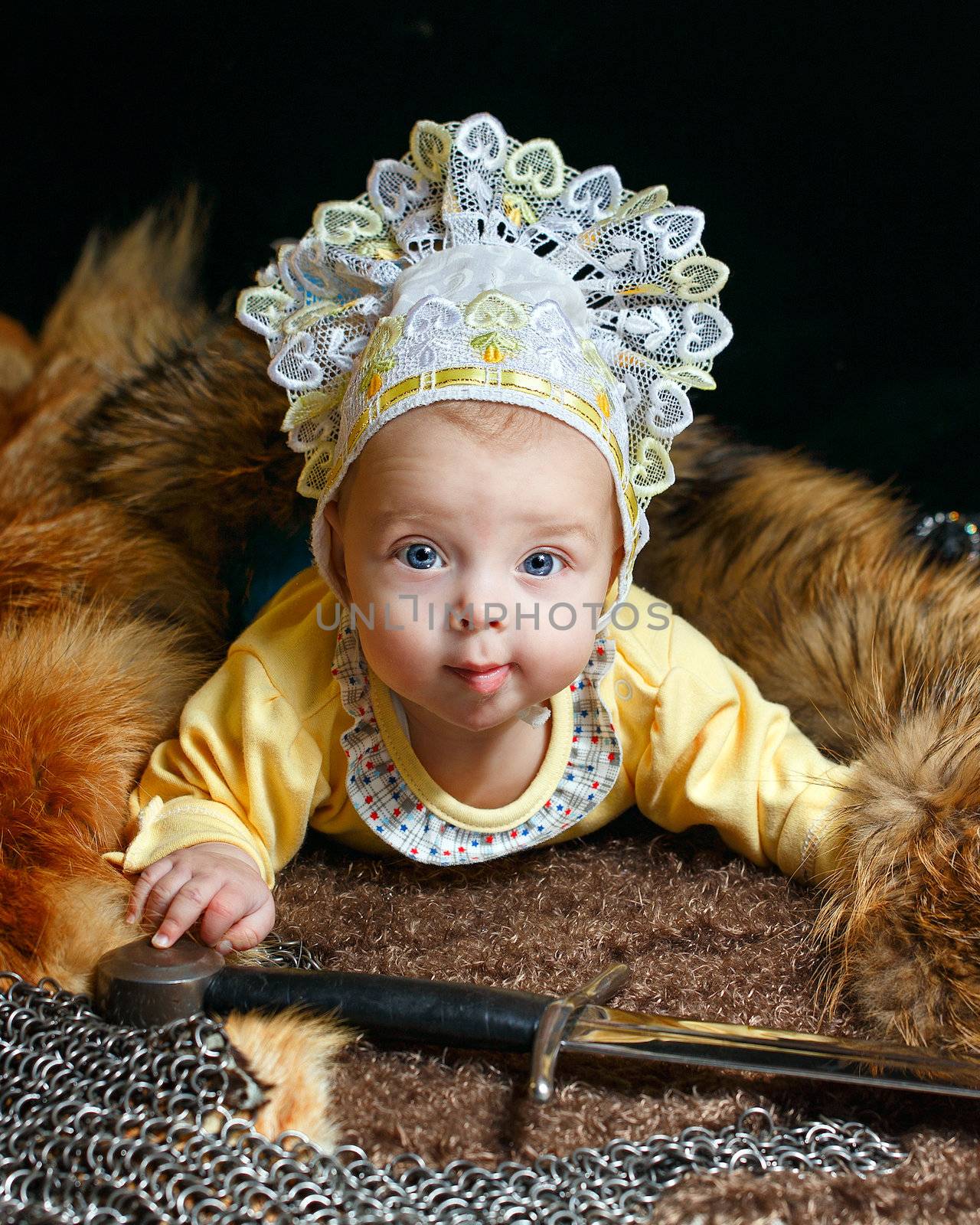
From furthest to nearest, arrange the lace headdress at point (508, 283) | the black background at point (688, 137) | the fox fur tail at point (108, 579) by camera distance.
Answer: the black background at point (688, 137) < the lace headdress at point (508, 283) < the fox fur tail at point (108, 579)

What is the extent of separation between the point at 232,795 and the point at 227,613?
0.25m

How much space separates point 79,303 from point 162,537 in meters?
0.32

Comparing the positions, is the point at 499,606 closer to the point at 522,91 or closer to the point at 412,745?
the point at 412,745

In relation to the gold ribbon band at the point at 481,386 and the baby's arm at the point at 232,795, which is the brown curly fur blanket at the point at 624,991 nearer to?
the baby's arm at the point at 232,795

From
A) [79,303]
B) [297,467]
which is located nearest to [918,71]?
[297,467]

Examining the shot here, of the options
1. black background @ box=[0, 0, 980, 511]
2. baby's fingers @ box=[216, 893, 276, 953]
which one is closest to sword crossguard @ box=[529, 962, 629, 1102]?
baby's fingers @ box=[216, 893, 276, 953]

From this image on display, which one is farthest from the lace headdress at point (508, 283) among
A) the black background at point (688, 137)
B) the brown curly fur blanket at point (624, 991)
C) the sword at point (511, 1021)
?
the black background at point (688, 137)

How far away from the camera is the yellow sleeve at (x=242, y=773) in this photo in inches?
37.2

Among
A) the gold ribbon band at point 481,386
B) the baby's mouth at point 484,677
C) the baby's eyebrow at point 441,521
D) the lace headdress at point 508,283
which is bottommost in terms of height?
the baby's mouth at point 484,677

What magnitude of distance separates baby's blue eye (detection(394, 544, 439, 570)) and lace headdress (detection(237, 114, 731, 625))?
93mm

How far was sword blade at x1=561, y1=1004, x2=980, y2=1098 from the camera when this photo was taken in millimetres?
710

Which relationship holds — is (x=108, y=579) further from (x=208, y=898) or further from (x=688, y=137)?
(x=688, y=137)

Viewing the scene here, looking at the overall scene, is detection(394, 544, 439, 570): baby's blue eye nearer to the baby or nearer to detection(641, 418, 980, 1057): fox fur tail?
the baby

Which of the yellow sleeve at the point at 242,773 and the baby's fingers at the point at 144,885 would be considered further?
the yellow sleeve at the point at 242,773
